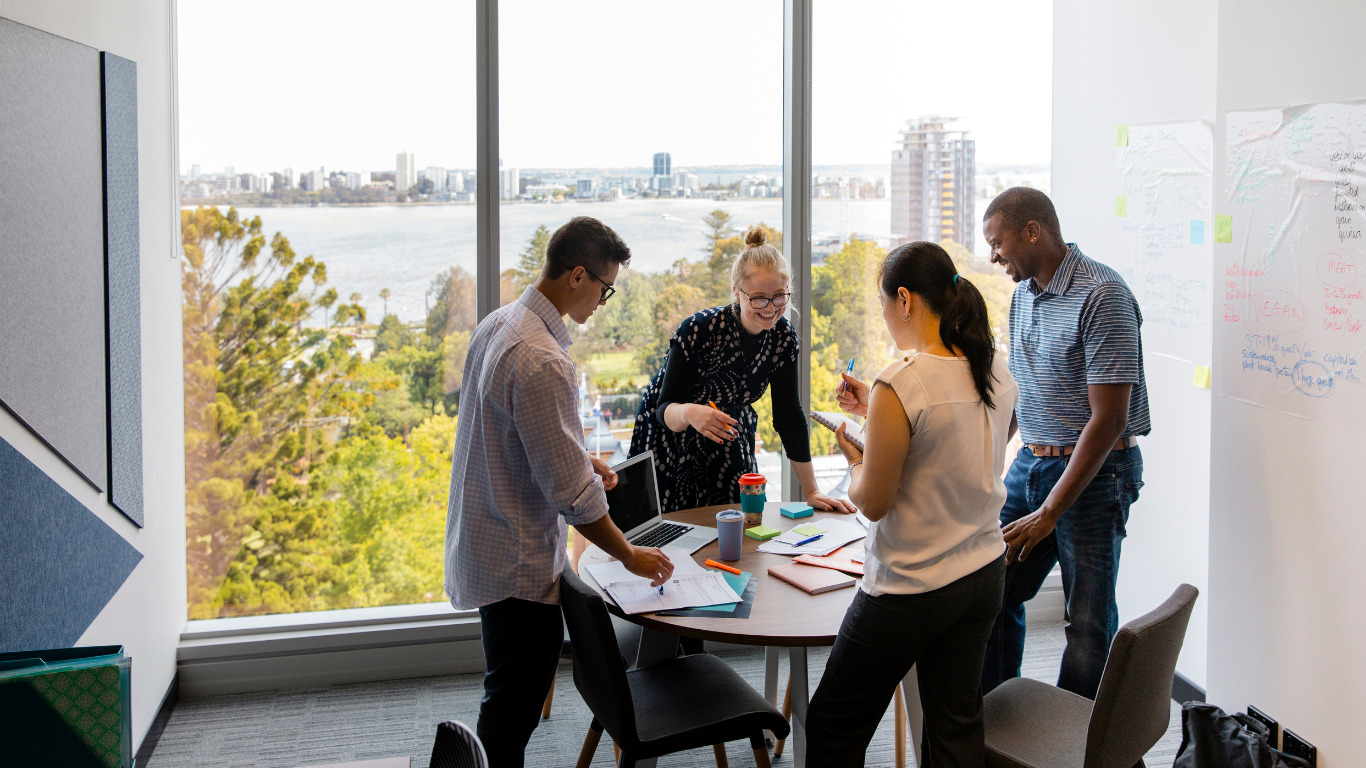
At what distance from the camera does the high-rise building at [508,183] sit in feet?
11.6

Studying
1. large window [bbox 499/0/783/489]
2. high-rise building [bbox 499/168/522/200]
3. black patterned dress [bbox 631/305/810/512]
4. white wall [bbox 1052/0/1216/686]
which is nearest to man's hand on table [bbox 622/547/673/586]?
black patterned dress [bbox 631/305/810/512]

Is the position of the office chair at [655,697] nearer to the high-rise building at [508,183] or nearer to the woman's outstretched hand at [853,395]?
the woman's outstretched hand at [853,395]

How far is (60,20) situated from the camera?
226 centimetres

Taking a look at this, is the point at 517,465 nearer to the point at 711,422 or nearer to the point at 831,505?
the point at 711,422

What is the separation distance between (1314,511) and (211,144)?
12.1 feet

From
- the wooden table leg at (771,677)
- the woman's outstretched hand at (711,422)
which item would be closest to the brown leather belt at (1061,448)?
the woman's outstretched hand at (711,422)

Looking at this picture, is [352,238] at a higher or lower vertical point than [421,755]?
higher

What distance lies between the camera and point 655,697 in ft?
7.38

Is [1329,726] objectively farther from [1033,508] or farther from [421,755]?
[421,755]

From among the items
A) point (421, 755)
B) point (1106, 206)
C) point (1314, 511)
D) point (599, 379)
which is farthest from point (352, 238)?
point (1314, 511)

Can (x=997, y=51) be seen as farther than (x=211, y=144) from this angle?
Yes

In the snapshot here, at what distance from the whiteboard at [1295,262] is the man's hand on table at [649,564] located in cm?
176

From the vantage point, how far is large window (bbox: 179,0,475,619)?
3.34 meters

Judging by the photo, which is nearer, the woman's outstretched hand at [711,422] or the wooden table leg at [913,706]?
the wooden table leg at [913,706]
